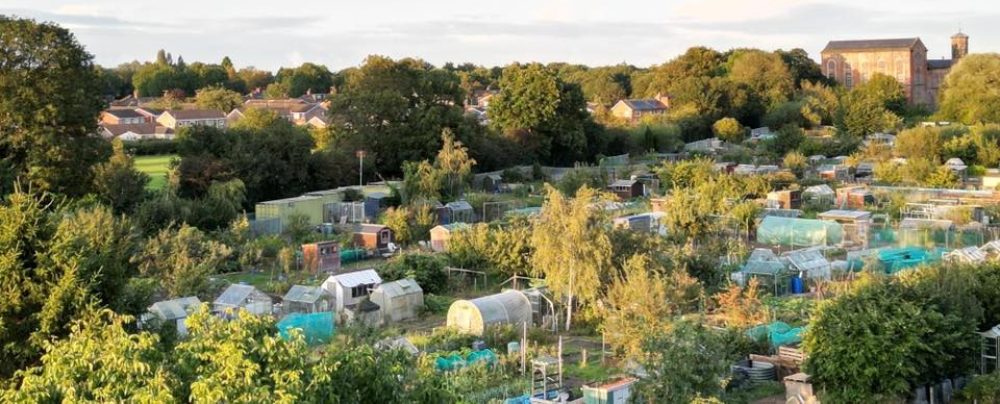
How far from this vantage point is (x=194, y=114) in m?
51.6

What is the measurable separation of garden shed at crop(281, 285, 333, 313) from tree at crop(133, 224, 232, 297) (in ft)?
4.24

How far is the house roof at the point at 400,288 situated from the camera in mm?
15859

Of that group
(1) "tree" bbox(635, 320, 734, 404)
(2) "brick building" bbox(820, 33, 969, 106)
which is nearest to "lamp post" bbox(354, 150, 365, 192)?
(1) "tree" bbox(635, 320, 734, 404)

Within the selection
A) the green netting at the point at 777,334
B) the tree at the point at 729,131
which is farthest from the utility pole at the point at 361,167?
the tree at the point at 729,131

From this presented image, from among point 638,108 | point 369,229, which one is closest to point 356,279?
point 369,229

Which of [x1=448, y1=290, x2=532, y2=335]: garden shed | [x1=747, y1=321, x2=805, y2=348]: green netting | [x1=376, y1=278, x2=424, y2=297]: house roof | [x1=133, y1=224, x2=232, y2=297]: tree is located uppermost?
[x1=133, y1=224, x2=232, y2=297]: tree

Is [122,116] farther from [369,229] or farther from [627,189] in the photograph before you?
[369,229]

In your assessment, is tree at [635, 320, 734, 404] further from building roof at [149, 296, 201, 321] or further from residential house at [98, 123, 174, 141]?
residential house at [98, 123, 174, 141]

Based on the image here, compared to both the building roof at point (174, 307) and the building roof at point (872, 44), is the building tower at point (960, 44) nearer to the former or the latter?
the building roof at point (872, 44)

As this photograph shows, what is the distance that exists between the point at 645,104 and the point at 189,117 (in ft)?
70.7

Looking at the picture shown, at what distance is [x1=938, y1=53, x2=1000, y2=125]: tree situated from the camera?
43594 millimetres

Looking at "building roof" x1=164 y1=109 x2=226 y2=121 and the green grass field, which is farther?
"building roof" x1=164 y1=109 x2=226 y2=121

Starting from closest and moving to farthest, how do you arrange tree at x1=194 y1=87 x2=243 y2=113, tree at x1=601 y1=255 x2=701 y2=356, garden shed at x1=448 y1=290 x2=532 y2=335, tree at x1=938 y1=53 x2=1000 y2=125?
tree at x1=601 y1=255 x2=701 y2=356 < garden shed at x1=448 y1=290 x2=532 y2=335 < tree at x1=938 y1=53 x2=1000 y2=125 < tree at x1=194 y1=87 x2=243 y2=113

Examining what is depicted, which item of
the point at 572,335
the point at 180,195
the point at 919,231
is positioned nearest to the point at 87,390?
the point at 572,335
